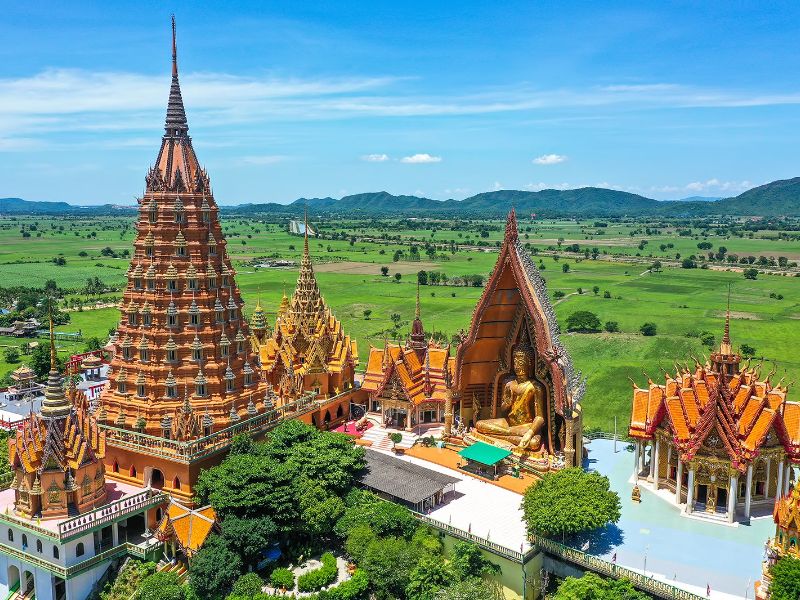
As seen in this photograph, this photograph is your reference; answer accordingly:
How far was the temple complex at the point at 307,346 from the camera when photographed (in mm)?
46375

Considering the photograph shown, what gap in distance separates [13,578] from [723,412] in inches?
1361

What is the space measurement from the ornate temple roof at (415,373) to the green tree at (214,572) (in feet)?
57.2

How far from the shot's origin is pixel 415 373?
46594 millimetres

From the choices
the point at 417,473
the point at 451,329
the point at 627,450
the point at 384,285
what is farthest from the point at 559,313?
the point at 417,473

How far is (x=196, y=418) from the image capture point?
3531 centimetres

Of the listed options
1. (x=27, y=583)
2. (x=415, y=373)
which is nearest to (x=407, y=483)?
(x=415, y=373)

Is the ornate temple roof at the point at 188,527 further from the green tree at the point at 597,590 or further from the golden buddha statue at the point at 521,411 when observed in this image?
the golden buddha statue at the point at 521,411

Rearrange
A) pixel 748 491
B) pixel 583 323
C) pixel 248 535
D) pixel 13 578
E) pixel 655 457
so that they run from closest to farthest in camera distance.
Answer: pixel 248 535 < pixel 748 491 < pixel 13 578 < pixel 655 457 < pixel 583 323

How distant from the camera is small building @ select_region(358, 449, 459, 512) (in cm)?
3362

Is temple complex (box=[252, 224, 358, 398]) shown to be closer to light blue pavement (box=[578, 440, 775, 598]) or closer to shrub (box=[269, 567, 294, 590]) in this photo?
shrub (box=[269, 567, 294, 590])

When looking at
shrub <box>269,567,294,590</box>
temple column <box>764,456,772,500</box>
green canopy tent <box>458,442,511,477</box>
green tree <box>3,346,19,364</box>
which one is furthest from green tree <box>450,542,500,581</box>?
green tree <box>3,346,19,364</box>

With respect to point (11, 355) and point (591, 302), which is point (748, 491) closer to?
point (11, 355)

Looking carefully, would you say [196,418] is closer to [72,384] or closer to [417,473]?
[72,384]

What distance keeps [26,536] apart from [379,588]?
15.7 meters
